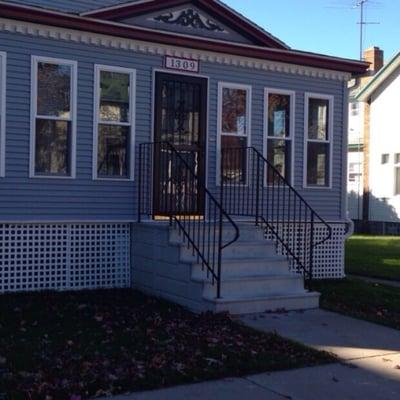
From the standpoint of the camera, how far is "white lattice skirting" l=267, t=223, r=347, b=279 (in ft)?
37.6

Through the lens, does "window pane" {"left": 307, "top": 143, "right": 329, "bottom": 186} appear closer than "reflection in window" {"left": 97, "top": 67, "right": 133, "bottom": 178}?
No

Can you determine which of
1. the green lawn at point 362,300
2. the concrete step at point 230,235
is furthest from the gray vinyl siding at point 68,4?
the green lawn at point 362,300

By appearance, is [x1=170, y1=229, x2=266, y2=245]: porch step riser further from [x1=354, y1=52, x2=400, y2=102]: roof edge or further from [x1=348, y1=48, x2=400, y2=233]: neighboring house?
[x1=354, y1=52, x2=400, y2=102]: roof edge

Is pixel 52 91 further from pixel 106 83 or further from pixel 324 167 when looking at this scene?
pixel 324 167

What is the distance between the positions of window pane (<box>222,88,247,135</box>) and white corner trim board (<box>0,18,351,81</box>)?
477mm

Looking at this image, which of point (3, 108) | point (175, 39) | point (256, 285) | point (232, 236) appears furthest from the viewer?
point (175, 39)

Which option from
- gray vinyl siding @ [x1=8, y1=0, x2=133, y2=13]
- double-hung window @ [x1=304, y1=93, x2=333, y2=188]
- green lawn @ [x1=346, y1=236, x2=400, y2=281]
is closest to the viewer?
gray vinyl siding @ [x1=8, y1=0, x2=133, y2=13]

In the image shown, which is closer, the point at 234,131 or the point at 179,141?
the point at 179,141

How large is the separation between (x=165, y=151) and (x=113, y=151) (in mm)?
804

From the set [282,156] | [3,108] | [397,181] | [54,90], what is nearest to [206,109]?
[282,156]

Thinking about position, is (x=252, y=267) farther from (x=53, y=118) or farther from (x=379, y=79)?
(x=379, y=79)

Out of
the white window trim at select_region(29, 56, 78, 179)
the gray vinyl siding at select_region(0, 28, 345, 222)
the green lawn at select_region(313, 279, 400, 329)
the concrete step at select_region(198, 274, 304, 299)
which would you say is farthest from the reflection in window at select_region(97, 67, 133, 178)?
the green lawn at select_region(313, 279, 400, 329)

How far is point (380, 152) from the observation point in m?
26.1

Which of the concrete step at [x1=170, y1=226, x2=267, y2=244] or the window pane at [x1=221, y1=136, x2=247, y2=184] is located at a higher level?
the window pane at [x1=221, y1=136, x2=247, y2=184]
